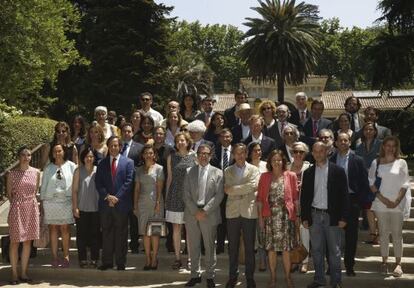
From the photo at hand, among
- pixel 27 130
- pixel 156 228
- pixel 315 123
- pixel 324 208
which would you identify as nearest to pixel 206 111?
pixel 315 123

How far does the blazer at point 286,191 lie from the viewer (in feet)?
21.2

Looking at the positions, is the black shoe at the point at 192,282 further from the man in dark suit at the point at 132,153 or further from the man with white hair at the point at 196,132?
the man with white hair at the point at 196,132

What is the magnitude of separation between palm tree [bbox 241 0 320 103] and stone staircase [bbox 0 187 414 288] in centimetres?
2954

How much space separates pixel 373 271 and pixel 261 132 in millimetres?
2499

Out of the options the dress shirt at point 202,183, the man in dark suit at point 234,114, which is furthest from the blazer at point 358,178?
the man in dark suit at point 234,114

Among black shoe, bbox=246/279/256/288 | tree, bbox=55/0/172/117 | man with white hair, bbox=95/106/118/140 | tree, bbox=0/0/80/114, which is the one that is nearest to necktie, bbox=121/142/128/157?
man with white hair, bbox=95/106/118/140

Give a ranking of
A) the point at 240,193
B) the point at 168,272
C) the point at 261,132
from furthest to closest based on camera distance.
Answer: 1. the point at 261,132
2. the point at 168,272
3. the point at 240,193

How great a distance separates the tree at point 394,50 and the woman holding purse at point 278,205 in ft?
38.4

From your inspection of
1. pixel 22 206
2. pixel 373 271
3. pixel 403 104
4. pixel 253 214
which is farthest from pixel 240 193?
pixel 403 104

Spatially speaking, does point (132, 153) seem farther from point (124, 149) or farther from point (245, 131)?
point (245, 131)

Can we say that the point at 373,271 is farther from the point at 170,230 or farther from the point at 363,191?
the point at 170,230

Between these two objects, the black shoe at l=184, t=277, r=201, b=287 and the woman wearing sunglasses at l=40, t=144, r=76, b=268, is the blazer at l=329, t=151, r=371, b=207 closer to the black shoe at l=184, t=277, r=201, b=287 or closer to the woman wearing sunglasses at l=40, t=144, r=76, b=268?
the black shoe at l=184, t=277, r=201, b=287

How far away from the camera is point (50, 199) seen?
24.0 feet

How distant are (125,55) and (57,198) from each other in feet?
69.0
